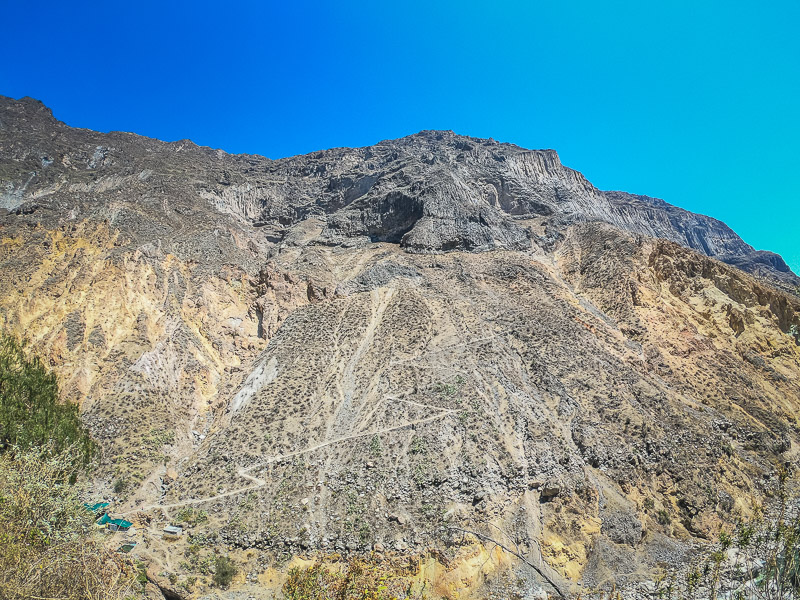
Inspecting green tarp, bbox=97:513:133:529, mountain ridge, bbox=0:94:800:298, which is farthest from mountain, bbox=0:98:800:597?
green tarp, bbox=97:513:133:529

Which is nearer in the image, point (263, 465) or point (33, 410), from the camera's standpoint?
point (33, 410)

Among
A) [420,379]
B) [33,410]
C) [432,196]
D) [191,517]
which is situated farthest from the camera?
[432,196]

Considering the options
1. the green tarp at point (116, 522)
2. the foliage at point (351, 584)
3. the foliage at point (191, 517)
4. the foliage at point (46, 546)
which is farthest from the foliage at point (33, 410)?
the foliage at point (351, 584)

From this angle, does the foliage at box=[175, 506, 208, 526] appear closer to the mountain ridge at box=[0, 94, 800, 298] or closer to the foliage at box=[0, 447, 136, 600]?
the foliage at box=[0, 447, 136, 600]

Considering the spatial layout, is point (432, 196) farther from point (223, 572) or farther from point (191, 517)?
point (223, 572)

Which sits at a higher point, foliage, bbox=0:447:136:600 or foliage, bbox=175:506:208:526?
foliage, bbox=0:447:136:600

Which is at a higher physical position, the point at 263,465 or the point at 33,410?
the point at 263,465

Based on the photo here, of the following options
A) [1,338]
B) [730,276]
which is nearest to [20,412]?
[1,338]

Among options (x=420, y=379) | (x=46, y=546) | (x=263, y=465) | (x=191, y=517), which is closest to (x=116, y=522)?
(x=191, y=517)
